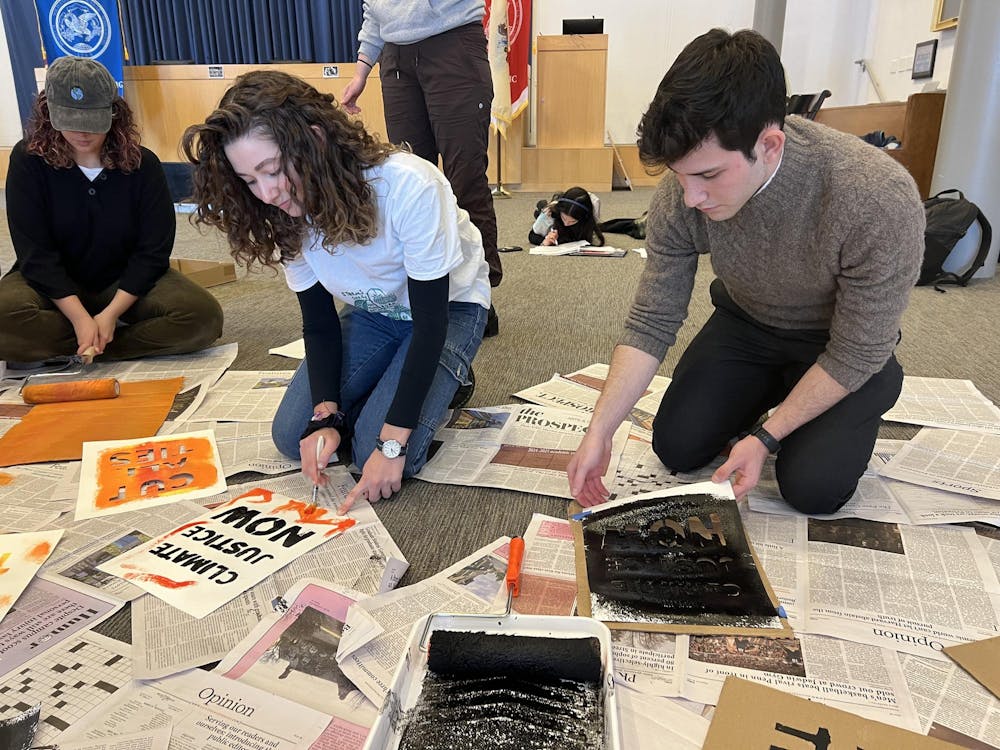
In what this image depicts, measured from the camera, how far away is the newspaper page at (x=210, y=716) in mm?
681

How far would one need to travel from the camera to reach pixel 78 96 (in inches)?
57.0

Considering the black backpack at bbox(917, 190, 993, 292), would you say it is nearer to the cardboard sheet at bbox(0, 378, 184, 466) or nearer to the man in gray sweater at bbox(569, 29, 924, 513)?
the man in gray sweater at bbox(569, 29, 924, 513)

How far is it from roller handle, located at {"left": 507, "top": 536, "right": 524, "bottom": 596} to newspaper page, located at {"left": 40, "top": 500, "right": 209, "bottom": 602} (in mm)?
479

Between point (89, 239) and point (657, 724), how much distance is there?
5.41 feet

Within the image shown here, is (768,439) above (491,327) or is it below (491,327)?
above

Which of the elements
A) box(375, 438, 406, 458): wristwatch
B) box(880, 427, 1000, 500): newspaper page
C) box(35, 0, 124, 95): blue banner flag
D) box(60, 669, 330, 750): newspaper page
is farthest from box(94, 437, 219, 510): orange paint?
box(35, 0, 124, 95): blue banner flag

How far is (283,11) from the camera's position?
4.96 metres

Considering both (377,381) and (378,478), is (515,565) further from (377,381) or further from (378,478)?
(377,381)

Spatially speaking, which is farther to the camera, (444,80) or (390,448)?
(444,80)

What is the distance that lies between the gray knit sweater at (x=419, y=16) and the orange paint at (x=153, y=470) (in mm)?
1198

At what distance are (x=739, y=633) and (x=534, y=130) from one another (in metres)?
4.87

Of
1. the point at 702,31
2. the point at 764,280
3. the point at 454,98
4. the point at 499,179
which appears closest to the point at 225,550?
the point at 764,280

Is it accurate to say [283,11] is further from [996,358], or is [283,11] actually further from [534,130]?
[996,358]

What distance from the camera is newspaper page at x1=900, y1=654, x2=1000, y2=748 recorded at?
0.69 metres
